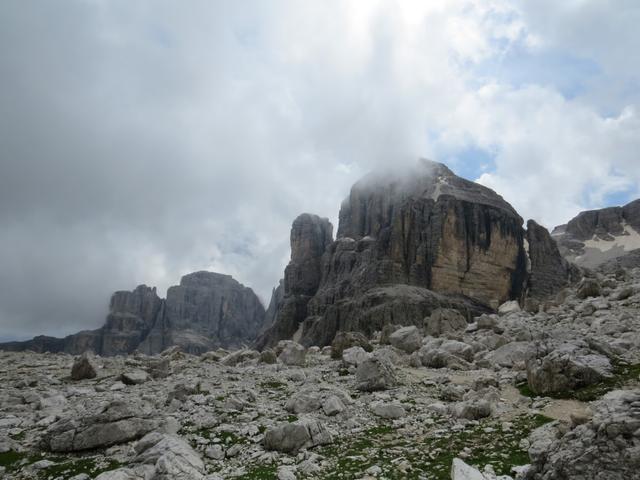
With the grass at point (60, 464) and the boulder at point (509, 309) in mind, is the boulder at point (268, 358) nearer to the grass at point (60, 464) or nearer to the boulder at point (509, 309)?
the grass at point (60, 464)

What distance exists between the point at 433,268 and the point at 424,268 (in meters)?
2.38

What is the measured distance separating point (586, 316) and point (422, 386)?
21577 mm

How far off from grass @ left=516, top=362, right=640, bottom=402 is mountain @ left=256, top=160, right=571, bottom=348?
83053 millimetres

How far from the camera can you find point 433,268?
4786 inches

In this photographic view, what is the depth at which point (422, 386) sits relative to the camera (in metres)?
21.9

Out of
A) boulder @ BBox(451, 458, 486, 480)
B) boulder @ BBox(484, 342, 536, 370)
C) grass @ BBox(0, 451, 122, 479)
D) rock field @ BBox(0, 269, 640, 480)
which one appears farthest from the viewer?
boulder @ BBox(484, 342, 536, 370)

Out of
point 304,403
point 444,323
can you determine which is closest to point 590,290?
point 444,323

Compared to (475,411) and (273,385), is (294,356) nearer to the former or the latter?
(273,385)

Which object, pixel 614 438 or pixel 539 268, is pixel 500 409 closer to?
pixel 614 438

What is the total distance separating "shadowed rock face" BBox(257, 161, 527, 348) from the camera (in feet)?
366

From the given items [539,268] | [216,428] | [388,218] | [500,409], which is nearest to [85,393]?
[216,428]

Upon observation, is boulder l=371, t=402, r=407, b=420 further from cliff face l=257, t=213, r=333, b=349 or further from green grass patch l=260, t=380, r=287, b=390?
cliff face l=257, t=213, r=333, b=349

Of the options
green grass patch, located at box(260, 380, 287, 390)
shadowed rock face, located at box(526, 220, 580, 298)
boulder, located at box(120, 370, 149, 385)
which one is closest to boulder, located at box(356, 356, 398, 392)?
green grass patch, located at box(260, 380, 287, 390)

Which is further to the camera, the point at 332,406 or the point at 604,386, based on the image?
the point at 332,406
